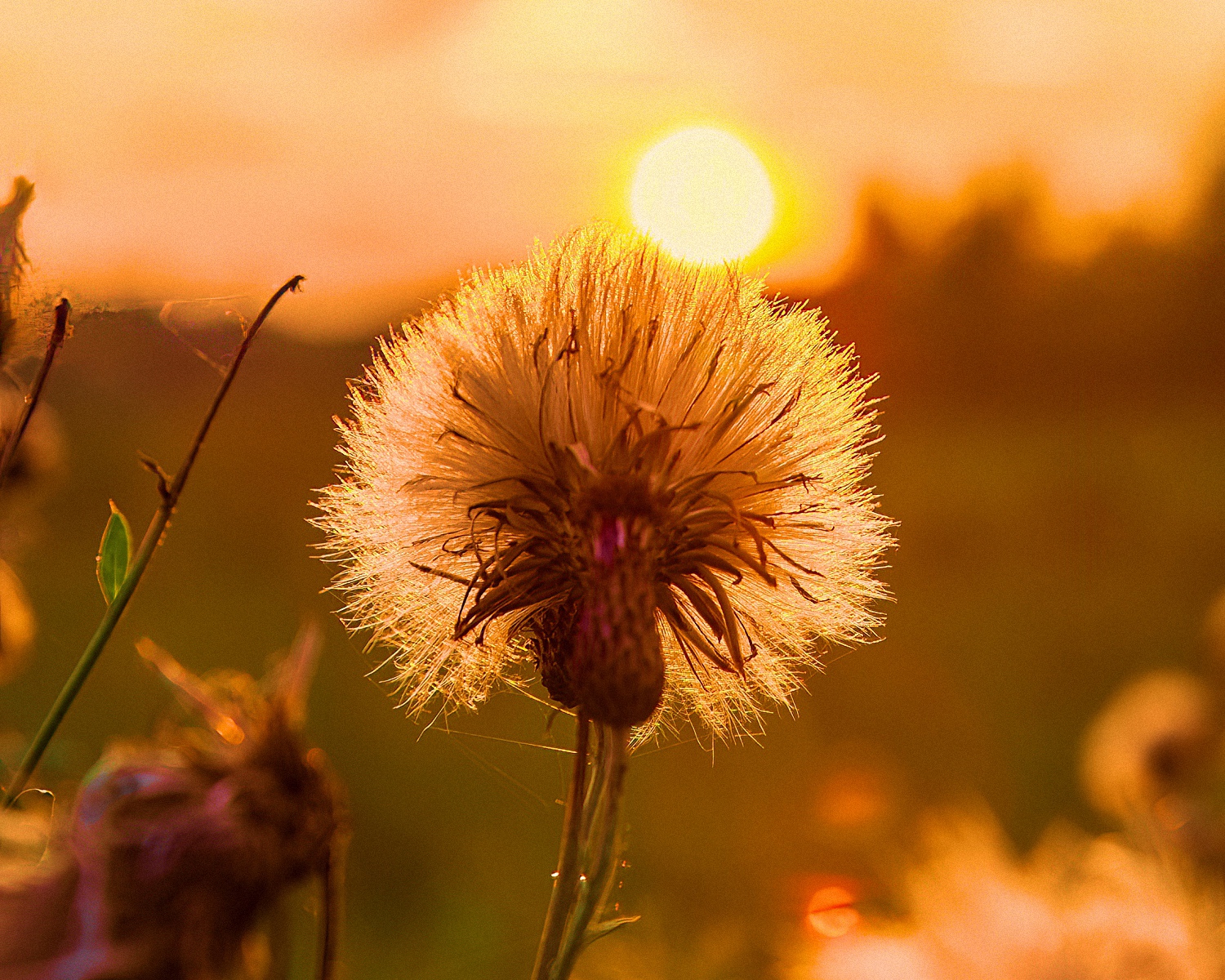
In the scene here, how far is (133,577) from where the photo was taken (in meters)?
0.81

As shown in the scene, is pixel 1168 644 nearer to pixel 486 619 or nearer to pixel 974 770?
pixel 974 770

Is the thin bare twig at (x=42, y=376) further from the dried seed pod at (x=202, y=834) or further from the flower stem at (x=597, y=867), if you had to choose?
the flower stem at (x=597, y=867)

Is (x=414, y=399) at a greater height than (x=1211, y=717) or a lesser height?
lesser

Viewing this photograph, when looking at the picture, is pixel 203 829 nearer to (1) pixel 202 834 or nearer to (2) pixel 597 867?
(1) pixel 202 834

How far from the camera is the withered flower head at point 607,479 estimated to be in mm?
1178

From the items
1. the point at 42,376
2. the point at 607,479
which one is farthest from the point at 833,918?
the point at 42,376

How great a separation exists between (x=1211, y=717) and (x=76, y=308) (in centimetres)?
457

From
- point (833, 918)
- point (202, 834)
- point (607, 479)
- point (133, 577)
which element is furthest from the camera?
point (833, 918)

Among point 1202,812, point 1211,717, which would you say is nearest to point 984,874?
point 1202,812

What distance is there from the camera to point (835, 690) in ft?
33.0

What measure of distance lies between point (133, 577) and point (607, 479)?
1.60 feet

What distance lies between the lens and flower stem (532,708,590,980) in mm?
833

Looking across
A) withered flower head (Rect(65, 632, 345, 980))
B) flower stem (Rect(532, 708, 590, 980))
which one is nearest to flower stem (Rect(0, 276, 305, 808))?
withered flower head (Rect(65, 632, 345, 980))

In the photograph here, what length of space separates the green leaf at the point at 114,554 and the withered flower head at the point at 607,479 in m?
0.31
